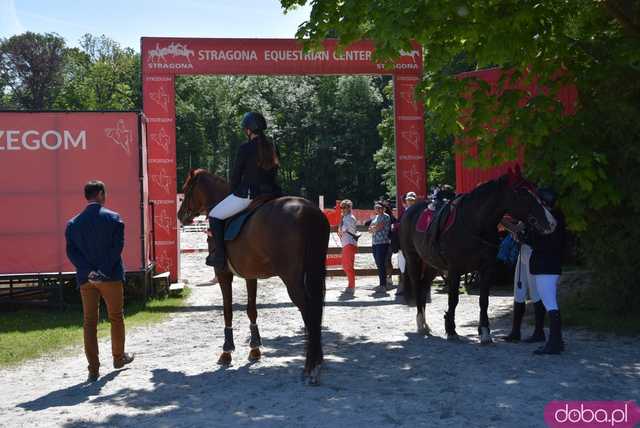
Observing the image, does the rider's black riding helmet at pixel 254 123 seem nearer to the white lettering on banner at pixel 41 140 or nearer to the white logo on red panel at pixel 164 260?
the white lettering on banner at pixel 41 140

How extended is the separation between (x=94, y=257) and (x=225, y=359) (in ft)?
6.31

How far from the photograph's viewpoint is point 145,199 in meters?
13.0

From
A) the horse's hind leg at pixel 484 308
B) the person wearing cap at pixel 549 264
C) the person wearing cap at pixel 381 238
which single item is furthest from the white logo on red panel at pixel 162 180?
the person wearing cap at pixel 549 264

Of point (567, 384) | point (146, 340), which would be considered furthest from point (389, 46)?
point (146, 340)

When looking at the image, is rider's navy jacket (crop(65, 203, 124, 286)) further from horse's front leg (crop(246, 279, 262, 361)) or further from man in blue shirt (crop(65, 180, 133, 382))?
horse's front leg (crop(246, 279, 262, 361))

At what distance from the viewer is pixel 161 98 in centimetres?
1509

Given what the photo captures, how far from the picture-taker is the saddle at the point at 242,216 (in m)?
7.54

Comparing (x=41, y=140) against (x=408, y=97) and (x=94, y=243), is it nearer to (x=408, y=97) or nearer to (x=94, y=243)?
(x=94, y=243)

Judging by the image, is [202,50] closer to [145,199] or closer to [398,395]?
[145,199]

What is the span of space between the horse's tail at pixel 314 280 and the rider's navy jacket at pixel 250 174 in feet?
2.99

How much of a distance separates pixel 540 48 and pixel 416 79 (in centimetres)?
644

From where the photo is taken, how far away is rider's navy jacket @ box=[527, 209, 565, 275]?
786 cm

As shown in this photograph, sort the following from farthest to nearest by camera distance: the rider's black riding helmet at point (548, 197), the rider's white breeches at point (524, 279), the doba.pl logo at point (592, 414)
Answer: the rider's white breeches at point (524, 279)
the rider's black riding helmet at point (548, 197)
the doba.pl logo at point (592, 414)

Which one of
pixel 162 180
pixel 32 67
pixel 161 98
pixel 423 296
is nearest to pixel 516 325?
pixel 423 296
